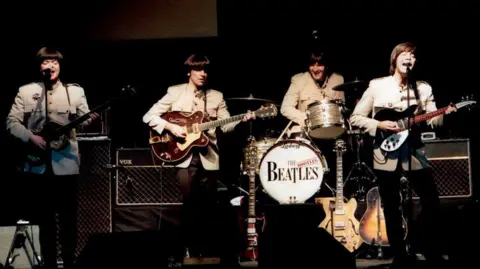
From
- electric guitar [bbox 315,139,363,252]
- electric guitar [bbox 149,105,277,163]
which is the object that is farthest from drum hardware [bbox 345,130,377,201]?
electric guitar [bbox 149,105,277,163]

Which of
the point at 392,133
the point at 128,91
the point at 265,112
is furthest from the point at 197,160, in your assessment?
the point at 392,133

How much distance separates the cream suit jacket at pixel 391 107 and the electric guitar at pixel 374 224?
127cm

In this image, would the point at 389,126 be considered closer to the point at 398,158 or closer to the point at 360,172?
the point at 398,158

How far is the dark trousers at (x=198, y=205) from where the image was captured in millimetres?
7211

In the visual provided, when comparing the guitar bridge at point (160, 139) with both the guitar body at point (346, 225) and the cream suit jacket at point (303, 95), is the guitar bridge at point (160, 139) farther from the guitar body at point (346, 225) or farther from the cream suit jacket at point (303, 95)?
the guitar body at point (346, 225)

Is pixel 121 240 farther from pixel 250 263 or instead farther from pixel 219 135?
pixel 219 135

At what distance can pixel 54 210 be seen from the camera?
6219mm

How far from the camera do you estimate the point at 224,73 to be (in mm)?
9336

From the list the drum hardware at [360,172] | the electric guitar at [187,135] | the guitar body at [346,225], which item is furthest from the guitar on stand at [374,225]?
the electric guitar at [187,135]

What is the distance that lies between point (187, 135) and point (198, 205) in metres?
0.85

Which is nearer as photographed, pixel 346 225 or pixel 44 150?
pixel 44 150

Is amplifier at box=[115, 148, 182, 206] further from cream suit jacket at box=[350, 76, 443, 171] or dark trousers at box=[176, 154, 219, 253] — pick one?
cream suit jacket at box=[350, 76, 443, 171]

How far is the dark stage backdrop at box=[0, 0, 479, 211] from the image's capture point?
8.66 metres

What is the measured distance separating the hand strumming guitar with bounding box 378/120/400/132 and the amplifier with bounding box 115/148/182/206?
9.98ft
